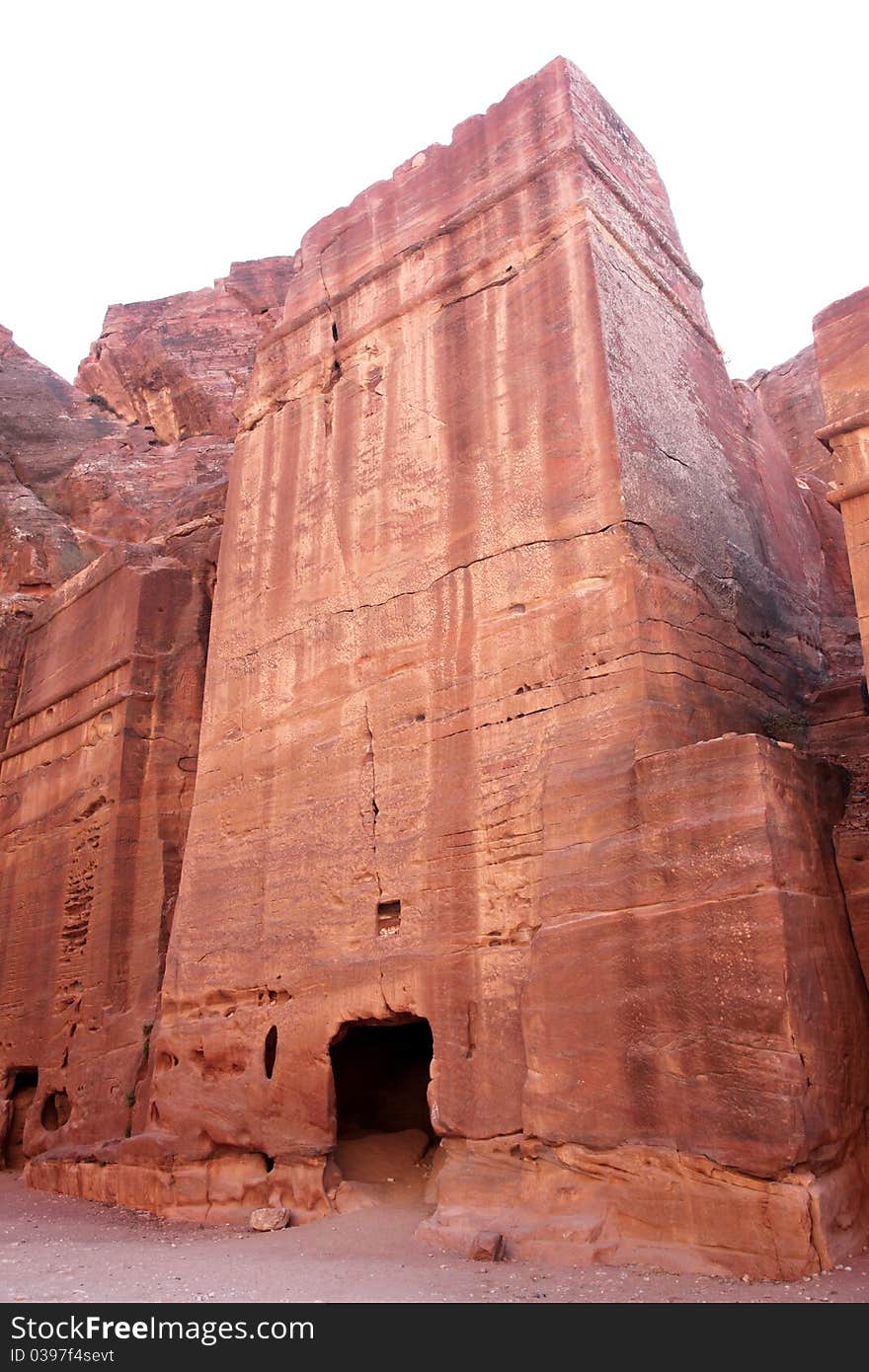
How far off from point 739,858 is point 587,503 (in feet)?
9.44

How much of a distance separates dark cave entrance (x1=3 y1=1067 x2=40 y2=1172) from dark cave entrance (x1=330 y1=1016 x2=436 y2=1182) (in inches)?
161

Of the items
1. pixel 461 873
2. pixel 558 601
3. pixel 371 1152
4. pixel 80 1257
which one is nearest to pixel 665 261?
pixel 558 601

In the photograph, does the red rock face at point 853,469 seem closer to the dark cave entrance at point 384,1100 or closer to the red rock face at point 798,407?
the dark cave entrance at point 384,1100

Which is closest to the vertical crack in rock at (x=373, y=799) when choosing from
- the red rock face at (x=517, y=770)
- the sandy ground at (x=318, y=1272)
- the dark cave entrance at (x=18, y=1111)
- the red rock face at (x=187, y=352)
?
the red rock face at (x=517, y=770)

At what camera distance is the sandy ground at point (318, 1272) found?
5.27 m

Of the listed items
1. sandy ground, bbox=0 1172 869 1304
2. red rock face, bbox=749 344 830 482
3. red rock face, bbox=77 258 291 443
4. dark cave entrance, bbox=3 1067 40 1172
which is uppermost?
red rock face, bbox=77 258 291 443

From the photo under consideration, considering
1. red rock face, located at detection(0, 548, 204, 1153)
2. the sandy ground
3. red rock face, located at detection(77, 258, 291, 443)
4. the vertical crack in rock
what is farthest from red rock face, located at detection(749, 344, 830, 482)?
the sandy ground

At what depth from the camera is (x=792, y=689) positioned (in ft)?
29.0

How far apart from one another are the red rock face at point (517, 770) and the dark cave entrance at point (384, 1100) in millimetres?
48

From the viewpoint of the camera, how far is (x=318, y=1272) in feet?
20.1

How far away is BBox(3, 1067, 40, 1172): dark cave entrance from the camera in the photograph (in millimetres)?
11273

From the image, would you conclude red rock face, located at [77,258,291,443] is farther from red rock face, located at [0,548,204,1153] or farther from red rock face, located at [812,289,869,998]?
red rock face, located at [812,289,869,998]

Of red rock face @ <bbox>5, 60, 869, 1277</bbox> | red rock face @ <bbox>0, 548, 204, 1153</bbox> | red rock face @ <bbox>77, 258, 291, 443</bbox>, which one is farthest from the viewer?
red rock face @ <bbox>77, 258, 291, 443</bbox>

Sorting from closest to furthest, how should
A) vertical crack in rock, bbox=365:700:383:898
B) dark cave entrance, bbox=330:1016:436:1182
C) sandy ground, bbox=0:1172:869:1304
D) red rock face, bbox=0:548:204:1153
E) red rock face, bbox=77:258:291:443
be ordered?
sandy ground, bbox=0:1172:869:1304 < vertical crack in rock, bbox=365:700:383:898 < dark cave entrance, bbox=330:1016:436:1182 < red rock face, bbox=0:548:204:1153 < red rock face, bbox=77:258:291:443
